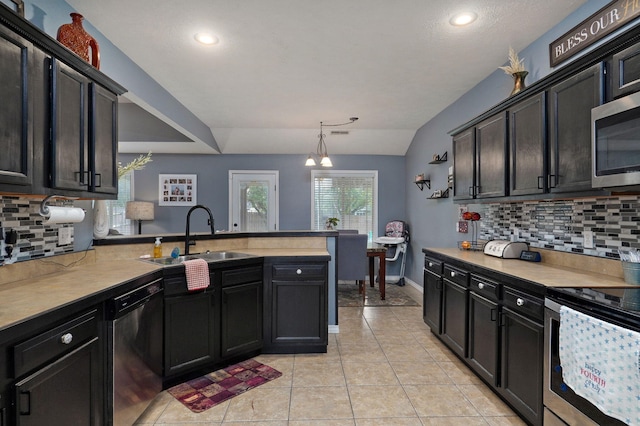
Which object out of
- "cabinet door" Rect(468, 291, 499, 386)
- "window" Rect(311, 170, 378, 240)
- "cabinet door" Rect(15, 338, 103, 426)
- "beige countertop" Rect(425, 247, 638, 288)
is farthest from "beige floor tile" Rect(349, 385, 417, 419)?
"window" Rect(311, 170, 378, 240)

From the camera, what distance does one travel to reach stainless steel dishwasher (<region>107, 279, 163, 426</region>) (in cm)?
174

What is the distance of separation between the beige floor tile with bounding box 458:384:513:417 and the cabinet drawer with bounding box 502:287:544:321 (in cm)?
70

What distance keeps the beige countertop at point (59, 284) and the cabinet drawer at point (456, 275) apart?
2.33 meters

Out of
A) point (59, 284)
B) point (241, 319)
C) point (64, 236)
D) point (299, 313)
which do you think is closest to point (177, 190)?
point (64, 236)

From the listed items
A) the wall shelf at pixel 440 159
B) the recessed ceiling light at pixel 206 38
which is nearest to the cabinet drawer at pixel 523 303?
the wall shelf at pixel 440 159

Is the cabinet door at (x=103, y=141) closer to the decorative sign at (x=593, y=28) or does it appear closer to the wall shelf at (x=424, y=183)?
the decorative sign at (x=593, y=28)

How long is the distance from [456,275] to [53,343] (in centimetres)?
269

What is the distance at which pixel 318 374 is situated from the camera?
2.63 m

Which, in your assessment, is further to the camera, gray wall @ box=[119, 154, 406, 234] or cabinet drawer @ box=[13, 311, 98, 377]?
gray wall @ box=[119, 154, 406, 234]

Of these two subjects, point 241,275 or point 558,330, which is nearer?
point 558,330

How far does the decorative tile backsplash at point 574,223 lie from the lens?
6.50 ft

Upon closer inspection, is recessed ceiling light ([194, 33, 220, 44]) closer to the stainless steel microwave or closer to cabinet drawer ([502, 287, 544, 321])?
the stainless steel microwave

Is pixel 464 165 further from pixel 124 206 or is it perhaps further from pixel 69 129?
pixel 124 206

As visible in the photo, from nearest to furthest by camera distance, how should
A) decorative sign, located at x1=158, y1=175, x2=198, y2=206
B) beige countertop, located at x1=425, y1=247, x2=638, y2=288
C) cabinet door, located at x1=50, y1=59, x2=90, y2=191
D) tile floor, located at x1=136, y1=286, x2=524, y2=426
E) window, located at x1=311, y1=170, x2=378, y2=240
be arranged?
cabinet door, located at x1=50, y1=59, x2=90, y2=191 → beige countertop, located at x1=425, y1=247, x2=638, y2=288 → tile floor, located at x1=136, y1=286, x2=524, y2=426 → decorative sign, located at x1=158, y1=175, x2=198, y2=206 → window, located at x1=311, y1=170, x2=378, y2=240
